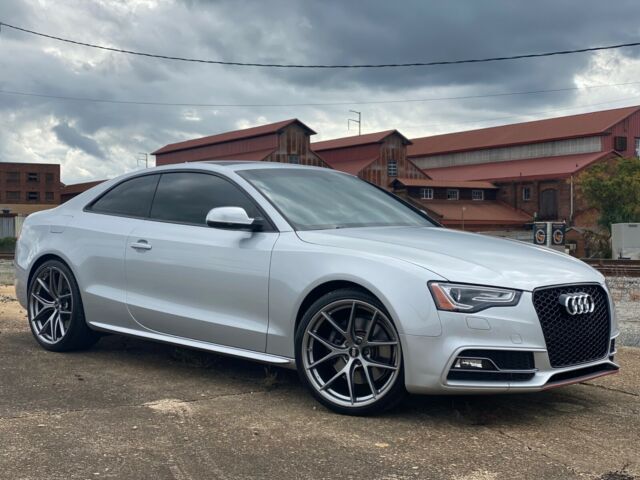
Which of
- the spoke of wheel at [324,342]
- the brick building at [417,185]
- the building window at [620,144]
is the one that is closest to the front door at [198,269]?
the spoke of wheel at [324,342]

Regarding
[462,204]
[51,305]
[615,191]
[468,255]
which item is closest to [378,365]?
[468,255]

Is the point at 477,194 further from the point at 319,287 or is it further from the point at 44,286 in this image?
the point at 319,287

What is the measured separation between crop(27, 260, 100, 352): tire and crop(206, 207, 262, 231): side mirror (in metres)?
1.70

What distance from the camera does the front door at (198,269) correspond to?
15.8 feet

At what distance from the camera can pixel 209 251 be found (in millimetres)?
5039

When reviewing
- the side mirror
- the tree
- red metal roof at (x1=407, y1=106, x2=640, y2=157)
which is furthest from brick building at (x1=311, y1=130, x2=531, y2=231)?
the side mirror

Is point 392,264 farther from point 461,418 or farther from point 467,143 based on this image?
point 467,143

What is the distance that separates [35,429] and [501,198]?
207 ft

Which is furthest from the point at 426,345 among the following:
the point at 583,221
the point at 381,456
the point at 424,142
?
the point at 424,142

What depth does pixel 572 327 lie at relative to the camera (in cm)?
422

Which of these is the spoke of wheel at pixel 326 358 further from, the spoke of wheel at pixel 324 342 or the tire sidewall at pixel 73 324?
the tire sidewall at pixel 73 324

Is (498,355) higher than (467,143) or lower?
lower

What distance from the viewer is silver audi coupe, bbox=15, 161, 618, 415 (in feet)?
13.2

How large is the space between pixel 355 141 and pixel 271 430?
2656 inches
